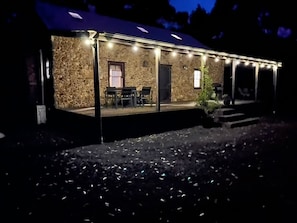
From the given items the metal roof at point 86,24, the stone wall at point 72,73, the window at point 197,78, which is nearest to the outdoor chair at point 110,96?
the stone wall at point 72,73

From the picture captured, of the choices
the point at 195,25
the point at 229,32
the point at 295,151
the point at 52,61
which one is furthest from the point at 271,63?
the point at 195,25

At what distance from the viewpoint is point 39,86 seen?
11.9 meters

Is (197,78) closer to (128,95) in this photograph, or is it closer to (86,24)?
(128,95)

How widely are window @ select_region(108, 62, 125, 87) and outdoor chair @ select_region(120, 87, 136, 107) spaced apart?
58.1 inches

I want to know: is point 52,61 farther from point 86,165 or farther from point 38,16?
point 86,165

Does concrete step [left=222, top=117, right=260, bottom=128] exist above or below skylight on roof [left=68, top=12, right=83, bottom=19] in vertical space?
below

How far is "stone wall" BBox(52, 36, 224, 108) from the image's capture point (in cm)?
1130

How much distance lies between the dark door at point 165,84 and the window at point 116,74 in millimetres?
2943

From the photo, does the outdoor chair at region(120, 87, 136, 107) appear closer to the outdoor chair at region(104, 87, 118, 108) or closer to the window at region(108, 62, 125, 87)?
the outdoor chair at region(104, 87, 118, 108)

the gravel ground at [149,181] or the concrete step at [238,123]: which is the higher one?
the concrete step at [238,123]

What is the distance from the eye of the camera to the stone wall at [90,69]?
11297 mm

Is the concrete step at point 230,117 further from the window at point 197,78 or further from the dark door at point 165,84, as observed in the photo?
the window at point 197,78

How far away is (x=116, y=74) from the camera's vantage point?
13281 millimetres

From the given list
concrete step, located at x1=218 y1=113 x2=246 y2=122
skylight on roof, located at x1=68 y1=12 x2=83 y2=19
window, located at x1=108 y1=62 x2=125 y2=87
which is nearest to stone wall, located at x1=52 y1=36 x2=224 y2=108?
window, located at x1=108 y1=62 x2=125 y2=87
